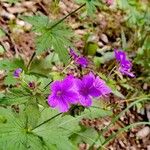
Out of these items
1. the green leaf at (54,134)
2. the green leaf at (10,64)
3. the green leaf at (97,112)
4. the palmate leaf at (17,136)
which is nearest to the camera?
the palmate leaf at (17,136)

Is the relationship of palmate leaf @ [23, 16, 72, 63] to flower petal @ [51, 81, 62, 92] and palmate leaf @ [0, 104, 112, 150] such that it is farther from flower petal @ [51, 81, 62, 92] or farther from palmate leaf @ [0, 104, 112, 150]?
flower petal @ [51, 81, 62, 92]

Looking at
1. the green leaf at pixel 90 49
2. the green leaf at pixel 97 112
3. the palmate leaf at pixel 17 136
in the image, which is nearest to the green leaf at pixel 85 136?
the green leaf at pixel 97 112

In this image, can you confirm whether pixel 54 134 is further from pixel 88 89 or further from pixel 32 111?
pixel 88 89

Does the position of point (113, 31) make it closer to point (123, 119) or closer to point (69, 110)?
point (123, 119)

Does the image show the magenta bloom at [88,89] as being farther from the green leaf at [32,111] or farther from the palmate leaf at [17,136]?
the palmate leaf at [17,136]

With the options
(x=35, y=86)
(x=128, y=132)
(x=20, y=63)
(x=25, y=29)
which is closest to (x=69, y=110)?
(x=35, y=86)

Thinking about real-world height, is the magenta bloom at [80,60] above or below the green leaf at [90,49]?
above

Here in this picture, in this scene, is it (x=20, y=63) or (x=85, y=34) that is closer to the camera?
(x=20, y=63)

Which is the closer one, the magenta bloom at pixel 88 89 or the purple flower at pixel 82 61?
the magenta bloom at pixel 88 89
